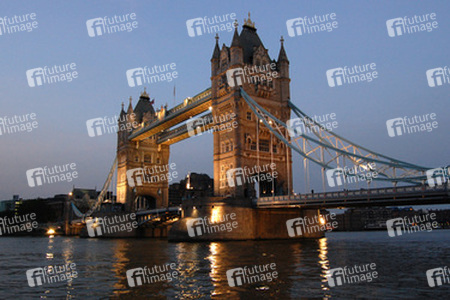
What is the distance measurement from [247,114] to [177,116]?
49.1ft

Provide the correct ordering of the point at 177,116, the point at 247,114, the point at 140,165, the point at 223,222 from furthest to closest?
1. the point at 140,165
2. the point at 177,116
3. the point at 247,114
4. the point at 223,222

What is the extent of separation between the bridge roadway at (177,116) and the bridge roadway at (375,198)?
64.8ft

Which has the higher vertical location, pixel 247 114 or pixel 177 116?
pixel 177 116

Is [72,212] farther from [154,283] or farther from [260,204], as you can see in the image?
[154,283]

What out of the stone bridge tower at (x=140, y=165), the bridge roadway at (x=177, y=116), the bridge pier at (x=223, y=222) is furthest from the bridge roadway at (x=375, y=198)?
the stone bridge tower at (x=140, y=165)

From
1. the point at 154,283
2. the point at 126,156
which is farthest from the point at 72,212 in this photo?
the point at 154,283

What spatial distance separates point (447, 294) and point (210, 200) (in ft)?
106

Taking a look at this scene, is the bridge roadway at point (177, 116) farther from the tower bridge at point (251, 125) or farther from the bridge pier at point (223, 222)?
the bridge pier at point (223, 222)

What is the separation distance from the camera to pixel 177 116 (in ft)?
204

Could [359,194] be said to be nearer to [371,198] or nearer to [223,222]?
[371,198]

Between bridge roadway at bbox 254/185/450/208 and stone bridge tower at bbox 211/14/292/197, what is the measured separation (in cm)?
773

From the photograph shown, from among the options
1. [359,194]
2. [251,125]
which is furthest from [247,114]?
[359,194]

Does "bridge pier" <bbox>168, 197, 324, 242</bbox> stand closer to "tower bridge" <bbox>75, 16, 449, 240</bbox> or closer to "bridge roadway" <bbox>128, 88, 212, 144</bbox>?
"tower bridge" <bbox>75, 16, 449, 240</bbox>

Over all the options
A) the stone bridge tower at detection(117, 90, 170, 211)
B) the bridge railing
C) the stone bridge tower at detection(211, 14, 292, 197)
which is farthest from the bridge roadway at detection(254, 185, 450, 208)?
the stone bridge tower at detection(117, 90, 170, 211)
